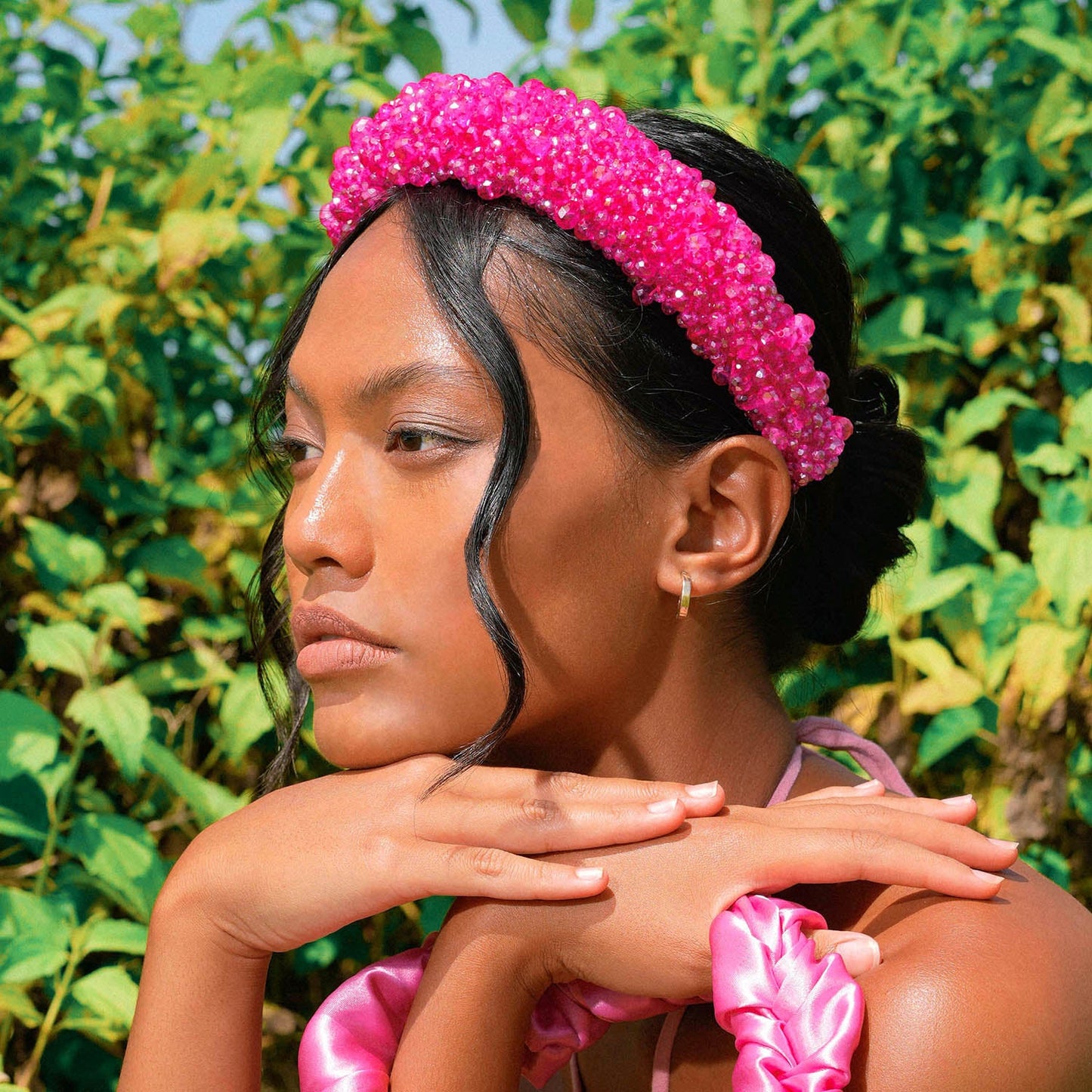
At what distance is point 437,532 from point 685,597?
26 centimetres

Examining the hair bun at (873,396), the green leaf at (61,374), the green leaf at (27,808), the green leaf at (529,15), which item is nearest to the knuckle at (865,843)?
the hair bun at (873,396)

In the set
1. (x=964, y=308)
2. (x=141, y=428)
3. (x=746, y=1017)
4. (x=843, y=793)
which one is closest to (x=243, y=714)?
(x=141, y=428)

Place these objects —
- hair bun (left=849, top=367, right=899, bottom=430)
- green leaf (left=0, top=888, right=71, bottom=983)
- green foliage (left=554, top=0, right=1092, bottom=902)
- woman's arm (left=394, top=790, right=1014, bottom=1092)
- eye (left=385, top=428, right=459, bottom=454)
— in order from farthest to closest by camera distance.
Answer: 1. green foliage (left=554, top=0, right=1092, bottom=902)
2. green leaf (left=0, top=888, right=71, bottom=983)
3. hair bun (left=849, top=367, right=899, bottom=430)
4. eye (left=385, top=428, right=459, bottom=454)
5. woman's arm (left=394, top=790, right=1014, bottom=1092)

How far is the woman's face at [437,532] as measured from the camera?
1185mm

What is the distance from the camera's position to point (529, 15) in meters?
2.11

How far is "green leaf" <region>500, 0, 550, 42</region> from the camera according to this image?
82.8 inches

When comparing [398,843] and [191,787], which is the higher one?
[398,843]

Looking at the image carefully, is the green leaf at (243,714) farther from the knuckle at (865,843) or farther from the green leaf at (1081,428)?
the green leaf at (1081,428)

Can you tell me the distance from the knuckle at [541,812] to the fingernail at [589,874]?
0.06 meters

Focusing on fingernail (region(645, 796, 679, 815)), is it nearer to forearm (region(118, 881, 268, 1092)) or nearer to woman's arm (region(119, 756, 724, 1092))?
woman's arm (region(119, 756, 724, 1092))

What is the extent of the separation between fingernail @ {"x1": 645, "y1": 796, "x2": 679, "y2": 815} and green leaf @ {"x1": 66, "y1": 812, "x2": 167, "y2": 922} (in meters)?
0.89

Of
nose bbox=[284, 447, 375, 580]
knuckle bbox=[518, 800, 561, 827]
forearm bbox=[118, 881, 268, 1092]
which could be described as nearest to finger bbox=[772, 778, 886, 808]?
knuckle bbox=[518, 800, 561, 827]

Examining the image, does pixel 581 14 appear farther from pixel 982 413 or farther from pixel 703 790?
pixel 703 790

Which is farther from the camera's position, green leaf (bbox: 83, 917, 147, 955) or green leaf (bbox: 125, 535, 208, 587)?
green leaf (bbox: 125, 535, 208, 587)
